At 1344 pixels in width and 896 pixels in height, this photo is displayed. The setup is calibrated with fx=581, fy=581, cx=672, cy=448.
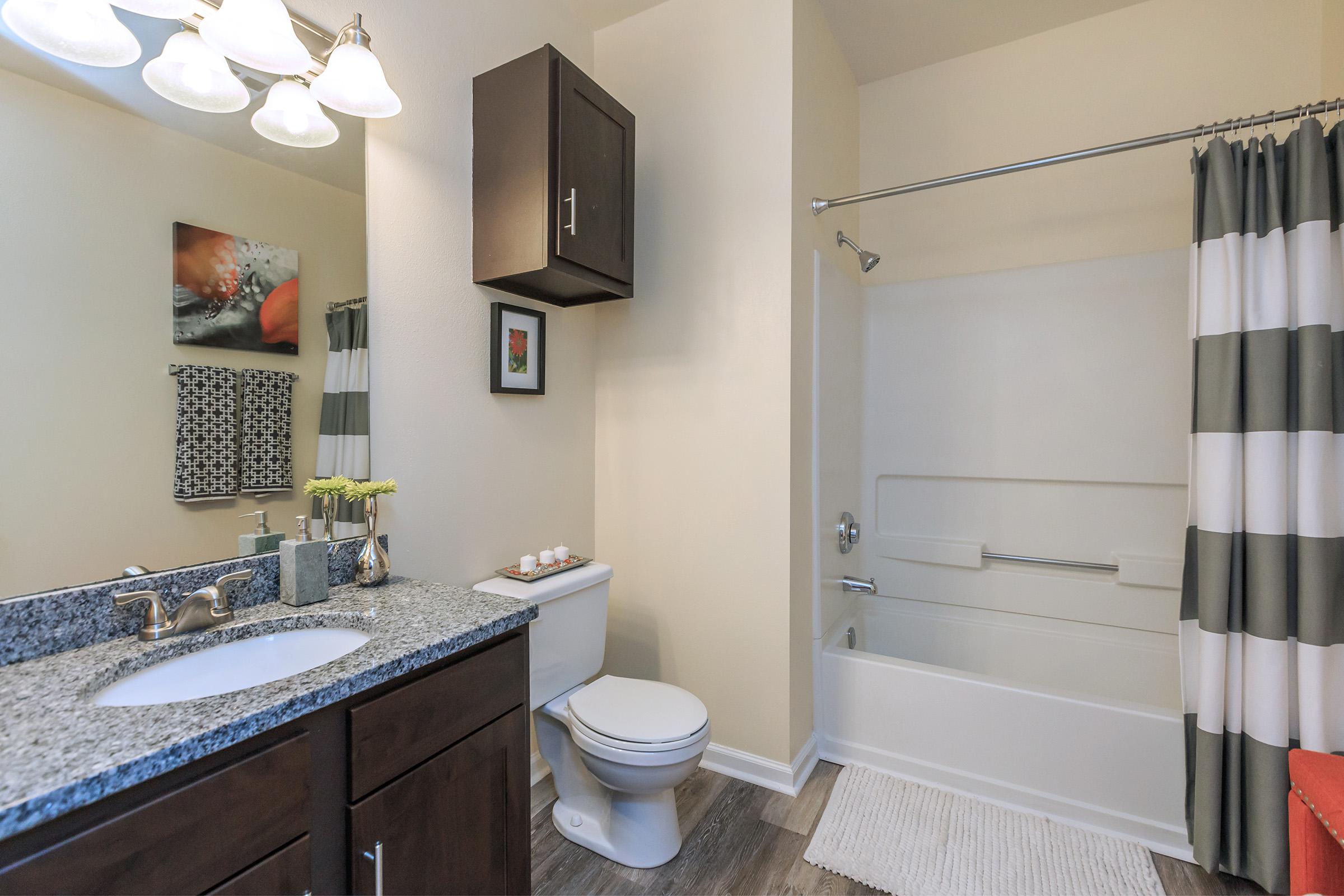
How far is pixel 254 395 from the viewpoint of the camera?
1245 mm

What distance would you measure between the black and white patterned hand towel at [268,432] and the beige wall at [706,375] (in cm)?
117

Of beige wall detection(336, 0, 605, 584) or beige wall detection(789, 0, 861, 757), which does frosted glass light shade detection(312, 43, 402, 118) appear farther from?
beige wall detection(789, 0, 861, 757)

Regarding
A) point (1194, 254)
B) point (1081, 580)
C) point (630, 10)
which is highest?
point (630, 10)

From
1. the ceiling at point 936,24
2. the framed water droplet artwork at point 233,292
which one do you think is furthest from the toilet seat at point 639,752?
the ceiling at point 936,24

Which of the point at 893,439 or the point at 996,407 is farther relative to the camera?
the point at 893,439

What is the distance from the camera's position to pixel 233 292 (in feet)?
3.92

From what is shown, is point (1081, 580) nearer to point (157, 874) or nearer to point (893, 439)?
point (893, 439)

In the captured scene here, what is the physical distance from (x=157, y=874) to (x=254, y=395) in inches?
34.7

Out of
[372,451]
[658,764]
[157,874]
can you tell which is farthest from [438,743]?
[372,451]

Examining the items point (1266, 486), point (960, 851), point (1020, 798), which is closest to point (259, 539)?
point (960, 851)

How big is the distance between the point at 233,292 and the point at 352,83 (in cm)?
54

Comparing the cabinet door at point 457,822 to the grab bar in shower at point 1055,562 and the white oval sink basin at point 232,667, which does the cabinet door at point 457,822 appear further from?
the grab bar in shower at point 1055,562

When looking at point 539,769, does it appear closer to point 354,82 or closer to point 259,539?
point 259,539

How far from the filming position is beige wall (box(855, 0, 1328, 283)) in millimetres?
2131
